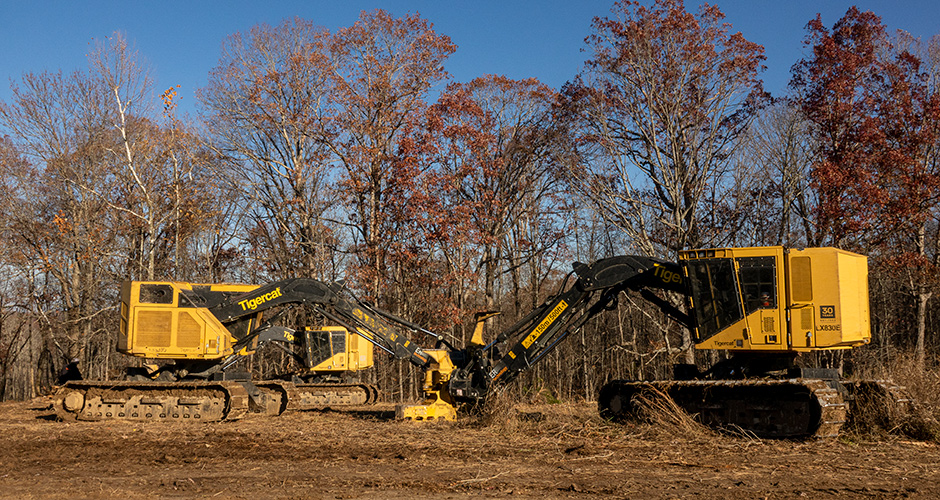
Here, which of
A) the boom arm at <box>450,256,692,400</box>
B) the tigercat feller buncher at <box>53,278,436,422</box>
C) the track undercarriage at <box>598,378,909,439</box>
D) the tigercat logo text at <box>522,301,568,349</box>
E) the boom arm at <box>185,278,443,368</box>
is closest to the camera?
the track undercarriage at <box>598,378,909,439</box>

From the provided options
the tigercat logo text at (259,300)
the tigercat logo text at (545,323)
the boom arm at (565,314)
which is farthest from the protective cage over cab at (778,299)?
the tigercat logo text at (259,300)

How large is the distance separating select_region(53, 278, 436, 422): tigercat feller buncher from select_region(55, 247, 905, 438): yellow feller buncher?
2cm

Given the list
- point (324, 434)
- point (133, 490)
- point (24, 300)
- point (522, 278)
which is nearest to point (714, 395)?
point (324, 434)

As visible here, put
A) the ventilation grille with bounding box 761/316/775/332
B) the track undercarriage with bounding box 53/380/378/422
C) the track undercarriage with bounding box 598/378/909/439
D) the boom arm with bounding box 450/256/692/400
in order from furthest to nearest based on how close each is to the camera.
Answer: the track undercarriage with bounding box 53/380/378/422, the boom arm with bounding box 450/256/692/400, the ventilation grille with bounding box 761/316/775/332, the track undercarriage with bounding box 598/378/909/439

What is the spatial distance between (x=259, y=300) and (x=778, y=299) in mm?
10113

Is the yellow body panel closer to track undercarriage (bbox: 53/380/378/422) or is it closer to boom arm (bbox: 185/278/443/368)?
boom arm (bbox: 185/278/443/368)

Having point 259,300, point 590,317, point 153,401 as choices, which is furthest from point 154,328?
point 590,317

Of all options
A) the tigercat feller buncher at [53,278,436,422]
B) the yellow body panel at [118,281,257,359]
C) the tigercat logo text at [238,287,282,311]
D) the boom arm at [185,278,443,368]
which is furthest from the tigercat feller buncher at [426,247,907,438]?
the yellow body panel at [118,281,257,359]

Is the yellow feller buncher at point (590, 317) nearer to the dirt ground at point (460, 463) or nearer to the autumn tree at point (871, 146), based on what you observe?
the dirt ground at point (460, 463)

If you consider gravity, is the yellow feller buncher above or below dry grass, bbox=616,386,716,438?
above

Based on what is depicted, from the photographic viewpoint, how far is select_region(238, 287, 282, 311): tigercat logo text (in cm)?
1555

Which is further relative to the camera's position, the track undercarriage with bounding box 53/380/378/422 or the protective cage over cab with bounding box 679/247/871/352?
the track undercarriage with bounding box 53/380/378/422

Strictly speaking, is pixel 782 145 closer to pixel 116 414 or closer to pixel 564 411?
pixel 564 411

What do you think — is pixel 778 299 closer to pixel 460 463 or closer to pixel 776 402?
pixel 776 402
